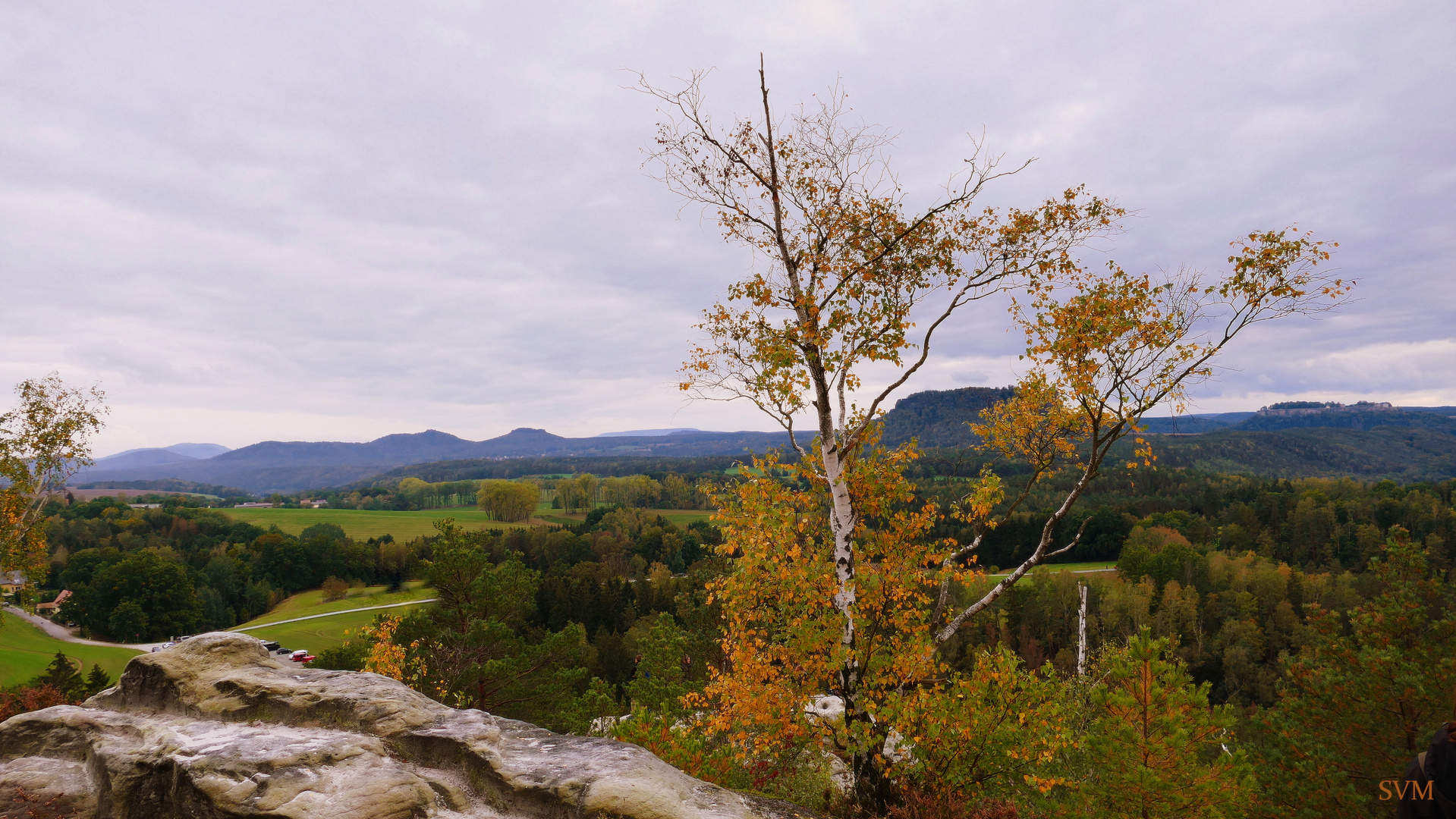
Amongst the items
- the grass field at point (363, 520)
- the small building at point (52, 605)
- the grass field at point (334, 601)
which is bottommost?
the grass field at point (334, 601)

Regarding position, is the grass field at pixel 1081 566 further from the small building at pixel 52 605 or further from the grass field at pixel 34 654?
the small building at pixel 52 605

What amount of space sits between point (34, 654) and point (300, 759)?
7839cm

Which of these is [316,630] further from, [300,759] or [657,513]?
[657,513]

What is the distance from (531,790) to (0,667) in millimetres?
71262

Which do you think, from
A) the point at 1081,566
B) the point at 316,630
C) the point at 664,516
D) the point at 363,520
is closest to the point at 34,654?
the point at 316,630

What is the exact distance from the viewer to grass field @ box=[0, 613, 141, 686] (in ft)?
158

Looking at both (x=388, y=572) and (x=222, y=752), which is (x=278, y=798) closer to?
(x=222, y=752)

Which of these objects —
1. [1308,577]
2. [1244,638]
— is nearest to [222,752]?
[1244,638]

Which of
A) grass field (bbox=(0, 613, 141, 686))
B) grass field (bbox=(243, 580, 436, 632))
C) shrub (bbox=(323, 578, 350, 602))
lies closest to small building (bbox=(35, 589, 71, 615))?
grass field (bbox=(0, 613, 141, 686))

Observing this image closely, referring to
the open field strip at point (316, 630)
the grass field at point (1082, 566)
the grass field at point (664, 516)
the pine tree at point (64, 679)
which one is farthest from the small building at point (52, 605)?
the grass field at point (1082, 566)

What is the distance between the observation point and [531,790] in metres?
7.82

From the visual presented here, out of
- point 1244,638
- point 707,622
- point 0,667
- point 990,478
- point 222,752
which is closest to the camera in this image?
point 222,752

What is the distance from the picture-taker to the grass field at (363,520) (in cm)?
14250

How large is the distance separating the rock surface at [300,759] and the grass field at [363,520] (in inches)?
5278
